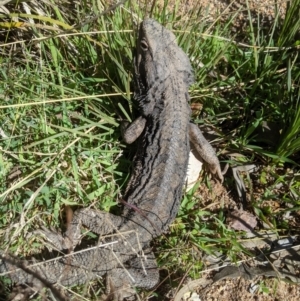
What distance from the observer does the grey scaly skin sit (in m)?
3.72

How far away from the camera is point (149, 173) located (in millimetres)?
3945

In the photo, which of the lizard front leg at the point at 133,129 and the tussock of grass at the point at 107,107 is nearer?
the tussock of grass at the point at 107,107

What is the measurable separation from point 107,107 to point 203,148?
859 millimetres

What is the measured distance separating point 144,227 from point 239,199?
3.04 ft

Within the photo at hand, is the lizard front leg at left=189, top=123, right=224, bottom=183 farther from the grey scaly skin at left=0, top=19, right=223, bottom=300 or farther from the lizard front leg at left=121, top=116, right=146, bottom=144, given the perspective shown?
the lizard front leg at left=121, top=116, right=146, bottom=144

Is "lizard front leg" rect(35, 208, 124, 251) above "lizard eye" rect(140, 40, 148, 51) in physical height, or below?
below

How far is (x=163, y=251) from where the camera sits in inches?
155

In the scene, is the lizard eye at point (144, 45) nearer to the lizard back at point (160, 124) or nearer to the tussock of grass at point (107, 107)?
the lizard back at point (160, 124)

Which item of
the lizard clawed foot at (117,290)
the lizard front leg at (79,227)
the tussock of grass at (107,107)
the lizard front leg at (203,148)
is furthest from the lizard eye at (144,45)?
the lizard clawed foot at (117,290)

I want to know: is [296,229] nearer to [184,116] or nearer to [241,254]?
[241,254]

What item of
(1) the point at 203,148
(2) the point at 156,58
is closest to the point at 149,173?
(1) the point at 203,148

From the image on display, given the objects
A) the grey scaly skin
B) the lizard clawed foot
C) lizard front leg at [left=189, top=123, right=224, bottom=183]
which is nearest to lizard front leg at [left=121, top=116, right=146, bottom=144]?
the grey scaly skin

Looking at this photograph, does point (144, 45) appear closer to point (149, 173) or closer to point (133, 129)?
point (133, 129)

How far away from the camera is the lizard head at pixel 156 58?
13.0ft
